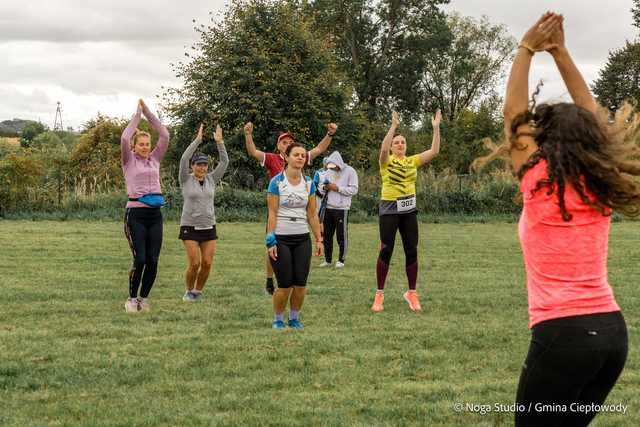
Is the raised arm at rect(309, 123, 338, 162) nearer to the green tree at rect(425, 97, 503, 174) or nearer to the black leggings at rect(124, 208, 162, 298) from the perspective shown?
the black leggings at rect(124, 208, 162, 298)

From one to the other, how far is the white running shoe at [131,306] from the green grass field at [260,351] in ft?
0.46

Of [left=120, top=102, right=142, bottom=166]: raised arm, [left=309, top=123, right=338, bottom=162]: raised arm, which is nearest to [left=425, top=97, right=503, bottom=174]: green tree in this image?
[left=309, top=123, right=338, bottom=162]: raised arm

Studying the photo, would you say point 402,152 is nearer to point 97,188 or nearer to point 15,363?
point 15,363

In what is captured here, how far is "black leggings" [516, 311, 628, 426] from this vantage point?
10.5ft

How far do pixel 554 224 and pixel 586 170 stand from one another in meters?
0.24

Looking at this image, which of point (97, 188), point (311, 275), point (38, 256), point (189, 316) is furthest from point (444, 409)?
point (97, 188)

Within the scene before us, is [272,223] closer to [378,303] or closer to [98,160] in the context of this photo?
[378,303]

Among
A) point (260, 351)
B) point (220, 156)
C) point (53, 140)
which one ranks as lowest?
point (260, 351)

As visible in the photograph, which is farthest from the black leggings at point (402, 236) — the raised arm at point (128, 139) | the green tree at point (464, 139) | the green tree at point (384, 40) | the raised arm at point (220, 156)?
the green tree at point (384, 40)

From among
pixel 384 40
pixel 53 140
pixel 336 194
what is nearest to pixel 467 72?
pixel 384 40

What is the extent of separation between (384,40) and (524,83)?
5844cm

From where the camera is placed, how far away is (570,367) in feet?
10.5

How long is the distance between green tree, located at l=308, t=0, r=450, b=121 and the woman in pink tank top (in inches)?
2190

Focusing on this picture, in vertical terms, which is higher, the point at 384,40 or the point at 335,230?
the point at 384,40
